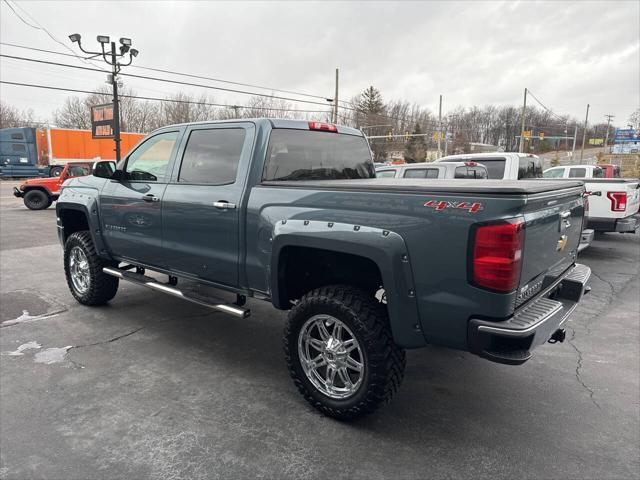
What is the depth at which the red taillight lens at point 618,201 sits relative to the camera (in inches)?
311

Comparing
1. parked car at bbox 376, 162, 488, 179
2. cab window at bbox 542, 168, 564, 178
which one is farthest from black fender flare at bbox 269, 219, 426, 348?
cab window at bbox 542, 168, 564, 178

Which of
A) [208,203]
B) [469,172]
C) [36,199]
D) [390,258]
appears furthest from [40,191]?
[390,258]

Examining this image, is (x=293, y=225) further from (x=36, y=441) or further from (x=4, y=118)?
(x=4, y=118)

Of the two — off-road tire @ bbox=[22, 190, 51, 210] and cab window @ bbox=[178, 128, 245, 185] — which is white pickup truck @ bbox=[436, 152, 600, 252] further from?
off-road tire @ bbox=[22, 190, 51, 210]

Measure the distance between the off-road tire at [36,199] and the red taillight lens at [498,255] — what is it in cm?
1773

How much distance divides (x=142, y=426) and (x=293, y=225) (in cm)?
166

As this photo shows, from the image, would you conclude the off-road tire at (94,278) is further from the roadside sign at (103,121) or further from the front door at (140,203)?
the roadside sign at (103,121)

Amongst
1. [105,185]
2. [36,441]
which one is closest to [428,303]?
[36,441]

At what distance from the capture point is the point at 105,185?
Answer: 4891mm

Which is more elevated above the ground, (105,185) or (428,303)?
(105,185)

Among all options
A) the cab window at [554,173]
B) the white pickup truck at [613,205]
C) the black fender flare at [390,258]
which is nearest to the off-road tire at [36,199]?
the black fender flare at [390,258]

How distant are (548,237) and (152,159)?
145 inches

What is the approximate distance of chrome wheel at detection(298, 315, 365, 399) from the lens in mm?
2932

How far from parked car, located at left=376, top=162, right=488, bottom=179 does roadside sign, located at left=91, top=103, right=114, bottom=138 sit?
1541 centimetres
